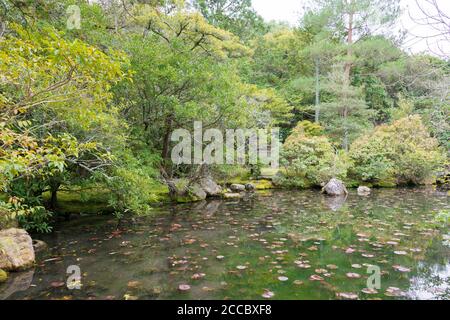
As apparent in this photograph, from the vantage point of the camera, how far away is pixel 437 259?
15.3ft

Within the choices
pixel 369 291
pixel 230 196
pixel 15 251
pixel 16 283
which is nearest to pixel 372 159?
pixel 230 196

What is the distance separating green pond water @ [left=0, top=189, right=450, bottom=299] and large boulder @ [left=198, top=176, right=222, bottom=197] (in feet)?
10.4

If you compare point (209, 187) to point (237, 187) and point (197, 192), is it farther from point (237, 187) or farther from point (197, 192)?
point (237, 187)

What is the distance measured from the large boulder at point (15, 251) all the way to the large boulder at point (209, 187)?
7029mm

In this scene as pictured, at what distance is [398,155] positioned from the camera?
14.8m

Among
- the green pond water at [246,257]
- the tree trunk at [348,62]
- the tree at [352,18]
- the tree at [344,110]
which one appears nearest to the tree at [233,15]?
the tree at [352,18]

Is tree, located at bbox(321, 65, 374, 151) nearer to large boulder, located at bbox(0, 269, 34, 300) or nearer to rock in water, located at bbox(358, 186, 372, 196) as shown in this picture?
rock in water, located at bbox(358, 186, 372, 196)

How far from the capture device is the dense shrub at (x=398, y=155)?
564 inches

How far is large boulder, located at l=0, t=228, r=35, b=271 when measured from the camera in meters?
4.26

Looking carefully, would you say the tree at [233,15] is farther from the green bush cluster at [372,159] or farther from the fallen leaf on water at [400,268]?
the fallen leaf on water at [400,268]

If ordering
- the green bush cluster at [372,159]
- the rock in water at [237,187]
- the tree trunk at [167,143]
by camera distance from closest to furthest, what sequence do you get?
the tree trunk at [167,143]
the rock in water at [237,187]
the green bush cluster at [372,159]

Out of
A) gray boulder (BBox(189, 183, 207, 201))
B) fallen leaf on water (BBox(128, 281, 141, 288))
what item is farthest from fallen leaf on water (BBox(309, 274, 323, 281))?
gray boulder (BBox(189, 183, 207, 201))
